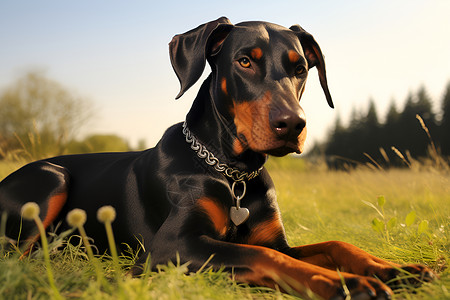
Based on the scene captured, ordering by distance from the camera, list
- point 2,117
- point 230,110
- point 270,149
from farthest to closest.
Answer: point 2,117, point 230,110, point 270,149

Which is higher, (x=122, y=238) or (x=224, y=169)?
(x=224, y=169)

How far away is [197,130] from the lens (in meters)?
2.93

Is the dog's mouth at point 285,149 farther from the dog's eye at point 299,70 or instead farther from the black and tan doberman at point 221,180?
the dog's eye at point 299,70

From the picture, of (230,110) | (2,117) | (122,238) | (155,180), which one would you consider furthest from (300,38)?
(2,117)

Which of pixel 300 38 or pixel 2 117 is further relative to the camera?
pixel 2 117

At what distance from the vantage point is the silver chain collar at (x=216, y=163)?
2.79 m

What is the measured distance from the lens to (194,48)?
115 inches

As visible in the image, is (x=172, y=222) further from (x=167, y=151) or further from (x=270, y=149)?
(x=270, y=149)

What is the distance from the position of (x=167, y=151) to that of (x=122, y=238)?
0.84 m

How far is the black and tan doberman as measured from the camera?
2303mm

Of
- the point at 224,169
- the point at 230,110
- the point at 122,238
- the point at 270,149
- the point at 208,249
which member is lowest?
the point at 122,238

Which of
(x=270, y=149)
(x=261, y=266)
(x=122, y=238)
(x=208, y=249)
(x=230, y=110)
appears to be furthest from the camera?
(x=122, y=238)

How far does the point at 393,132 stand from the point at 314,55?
3773cm

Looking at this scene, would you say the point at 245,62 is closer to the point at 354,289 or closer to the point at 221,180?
the point at 221,180
